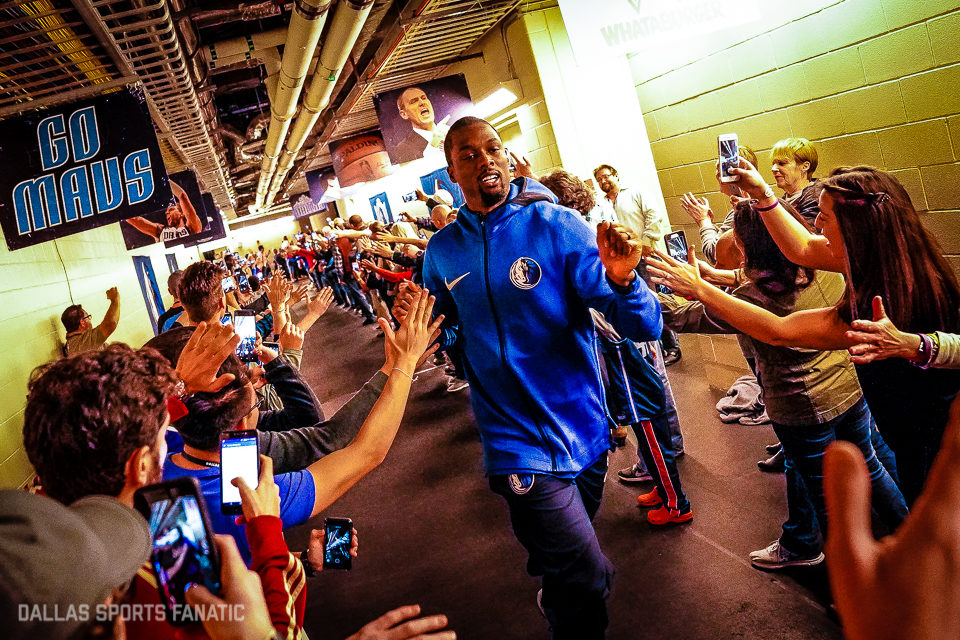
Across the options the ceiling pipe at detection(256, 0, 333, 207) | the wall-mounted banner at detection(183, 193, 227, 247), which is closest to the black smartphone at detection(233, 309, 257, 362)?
the ceiling pipe at detection(256, 0, 333, 207)

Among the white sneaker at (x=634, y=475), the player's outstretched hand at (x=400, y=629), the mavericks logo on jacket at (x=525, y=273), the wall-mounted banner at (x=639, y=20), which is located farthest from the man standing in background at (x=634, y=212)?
the player's outstretched hand at (x=400, y=629)

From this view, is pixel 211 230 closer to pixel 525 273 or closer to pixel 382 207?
pixel 382 207

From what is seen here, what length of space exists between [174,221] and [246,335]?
757 centimetres

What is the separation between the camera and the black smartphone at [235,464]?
1.61 metres

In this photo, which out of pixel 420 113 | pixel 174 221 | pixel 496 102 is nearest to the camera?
pixel 496 102

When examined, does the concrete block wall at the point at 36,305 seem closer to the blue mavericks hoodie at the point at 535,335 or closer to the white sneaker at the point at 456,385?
the blue mavericks hoodie at the point at 535,335

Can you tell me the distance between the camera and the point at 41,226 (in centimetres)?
411

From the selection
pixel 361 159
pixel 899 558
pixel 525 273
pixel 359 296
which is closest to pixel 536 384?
pixel 525 273

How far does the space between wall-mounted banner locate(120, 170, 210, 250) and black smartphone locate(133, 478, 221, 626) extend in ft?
30.6

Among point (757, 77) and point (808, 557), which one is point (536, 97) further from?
point (808, 557)

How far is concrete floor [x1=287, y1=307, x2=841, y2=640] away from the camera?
9.10 ft

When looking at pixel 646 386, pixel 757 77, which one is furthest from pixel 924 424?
pixel 757 77

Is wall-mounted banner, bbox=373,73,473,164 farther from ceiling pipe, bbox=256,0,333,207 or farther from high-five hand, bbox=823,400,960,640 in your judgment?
high-five hand, bbox=823,400,960,640

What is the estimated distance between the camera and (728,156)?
283 centimetres
